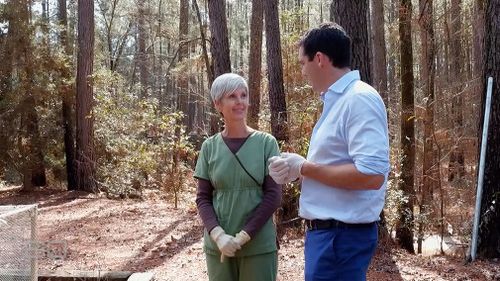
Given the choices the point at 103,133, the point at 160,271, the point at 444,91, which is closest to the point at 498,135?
the point at 160,271

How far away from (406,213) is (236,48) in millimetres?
42526

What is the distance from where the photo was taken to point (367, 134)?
1984 millimetres

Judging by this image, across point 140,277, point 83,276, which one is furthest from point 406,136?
point 83,276

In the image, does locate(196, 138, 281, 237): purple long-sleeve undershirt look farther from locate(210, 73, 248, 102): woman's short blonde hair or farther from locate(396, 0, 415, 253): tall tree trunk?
locate(396, 0, 415, 253): tall tree trunk

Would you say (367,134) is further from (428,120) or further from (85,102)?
(85,102)

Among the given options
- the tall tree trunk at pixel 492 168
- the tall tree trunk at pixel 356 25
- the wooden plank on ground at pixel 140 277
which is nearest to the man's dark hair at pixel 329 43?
the wooden plank on ground at pixel 140 277

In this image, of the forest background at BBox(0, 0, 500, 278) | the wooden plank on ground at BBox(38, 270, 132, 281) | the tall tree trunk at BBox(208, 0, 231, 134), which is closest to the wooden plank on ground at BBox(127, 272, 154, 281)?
the wooden plank on ground at BBox(38, 270, 132, 281)

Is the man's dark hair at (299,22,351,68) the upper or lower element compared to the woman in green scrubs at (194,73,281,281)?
upper

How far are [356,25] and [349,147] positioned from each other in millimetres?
4404

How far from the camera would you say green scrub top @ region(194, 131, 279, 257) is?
2670 millimetres

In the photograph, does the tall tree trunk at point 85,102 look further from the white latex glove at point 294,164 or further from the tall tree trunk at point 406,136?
the white latex glove at point 294,164

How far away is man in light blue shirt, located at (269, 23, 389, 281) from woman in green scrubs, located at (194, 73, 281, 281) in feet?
1.59

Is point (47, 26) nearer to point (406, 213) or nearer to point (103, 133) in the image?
point (103, 133)

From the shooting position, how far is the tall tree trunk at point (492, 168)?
600 cm
